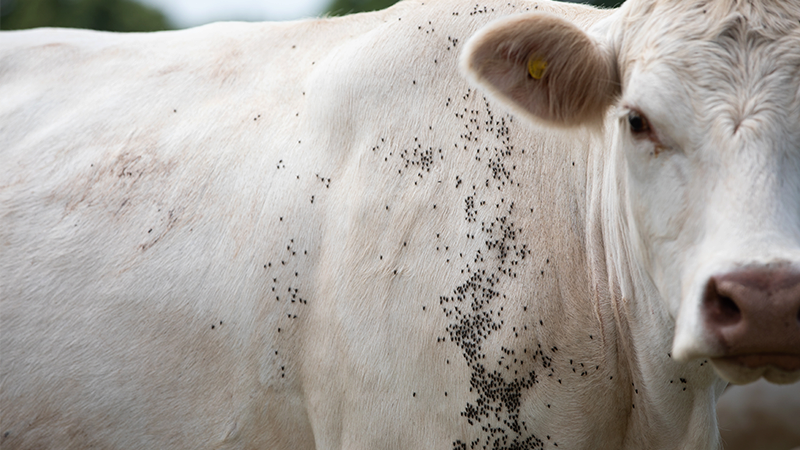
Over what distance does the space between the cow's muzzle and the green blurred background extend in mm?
25453

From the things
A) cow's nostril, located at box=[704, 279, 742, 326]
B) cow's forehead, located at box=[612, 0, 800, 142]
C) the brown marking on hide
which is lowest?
the brown marking on hide

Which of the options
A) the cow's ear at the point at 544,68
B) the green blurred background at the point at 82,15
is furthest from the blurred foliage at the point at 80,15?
the cow's ear at the point at 544,68

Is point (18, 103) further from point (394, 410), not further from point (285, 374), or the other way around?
point (394, 410)

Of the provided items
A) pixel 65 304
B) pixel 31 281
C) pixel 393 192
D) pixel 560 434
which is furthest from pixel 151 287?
pixel 560 434

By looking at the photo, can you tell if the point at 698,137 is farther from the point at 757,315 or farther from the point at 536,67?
the point at 536,67

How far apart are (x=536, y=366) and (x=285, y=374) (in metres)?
1.05

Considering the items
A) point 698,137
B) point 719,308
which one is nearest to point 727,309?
point 719,308

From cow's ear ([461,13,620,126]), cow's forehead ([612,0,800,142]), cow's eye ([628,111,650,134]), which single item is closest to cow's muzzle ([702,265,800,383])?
cow's forehead ([612,0,800,142])

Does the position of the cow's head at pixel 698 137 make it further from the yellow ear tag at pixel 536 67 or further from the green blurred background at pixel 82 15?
the green blurred background at pixel 82 15

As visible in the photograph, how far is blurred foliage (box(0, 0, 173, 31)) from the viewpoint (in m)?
26.9

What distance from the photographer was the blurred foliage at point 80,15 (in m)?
26.9

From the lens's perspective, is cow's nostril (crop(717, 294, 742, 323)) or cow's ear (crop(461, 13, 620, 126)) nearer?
cow's nostril (crop(717, 294, 742, 323))

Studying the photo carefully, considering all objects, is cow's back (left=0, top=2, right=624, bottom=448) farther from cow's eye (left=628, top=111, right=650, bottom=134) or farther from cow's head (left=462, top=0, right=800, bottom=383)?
cow's eye (left=628, top=111, right=650, bottom=134)

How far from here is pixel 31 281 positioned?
3166mm
